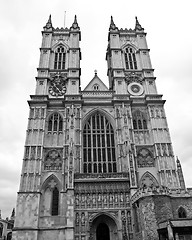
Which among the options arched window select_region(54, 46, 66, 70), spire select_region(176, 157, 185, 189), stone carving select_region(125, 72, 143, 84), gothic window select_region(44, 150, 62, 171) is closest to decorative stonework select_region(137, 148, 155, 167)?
spire select_region(176, 157, 185, 189)

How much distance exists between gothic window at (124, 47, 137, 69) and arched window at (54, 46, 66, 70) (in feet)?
28.2

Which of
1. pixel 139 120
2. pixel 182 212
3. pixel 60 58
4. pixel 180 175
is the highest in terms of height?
pixel 60 58

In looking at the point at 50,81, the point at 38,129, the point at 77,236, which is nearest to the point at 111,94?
the point at 50,81

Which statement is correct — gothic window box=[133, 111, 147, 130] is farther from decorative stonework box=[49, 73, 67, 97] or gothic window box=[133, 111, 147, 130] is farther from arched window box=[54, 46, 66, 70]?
arched window box=[54, 46, 66, 70]

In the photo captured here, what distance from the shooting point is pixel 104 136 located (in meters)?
25.2

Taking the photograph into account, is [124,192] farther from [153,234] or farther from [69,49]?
[69,49]

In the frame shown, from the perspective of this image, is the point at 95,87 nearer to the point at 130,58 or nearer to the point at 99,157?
the point at 130,58

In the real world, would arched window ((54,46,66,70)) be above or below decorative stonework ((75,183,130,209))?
above

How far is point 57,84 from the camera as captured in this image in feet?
94.0

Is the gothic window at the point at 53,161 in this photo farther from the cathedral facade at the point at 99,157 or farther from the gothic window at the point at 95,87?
the gothic window at the point at 95,87

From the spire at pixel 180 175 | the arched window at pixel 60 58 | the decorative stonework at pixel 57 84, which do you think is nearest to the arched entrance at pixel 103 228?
the spire at pixel 180 175

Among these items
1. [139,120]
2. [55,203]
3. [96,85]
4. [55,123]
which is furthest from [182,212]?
[96,85]

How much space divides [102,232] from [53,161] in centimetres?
822

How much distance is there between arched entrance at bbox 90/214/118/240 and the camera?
64.5ft
